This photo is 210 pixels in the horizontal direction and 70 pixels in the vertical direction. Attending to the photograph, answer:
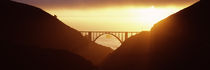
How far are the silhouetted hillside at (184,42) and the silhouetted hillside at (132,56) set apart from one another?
43 cm

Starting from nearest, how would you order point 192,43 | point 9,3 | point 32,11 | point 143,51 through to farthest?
point 192,43
point 143,51
point 9,3
point 32,11

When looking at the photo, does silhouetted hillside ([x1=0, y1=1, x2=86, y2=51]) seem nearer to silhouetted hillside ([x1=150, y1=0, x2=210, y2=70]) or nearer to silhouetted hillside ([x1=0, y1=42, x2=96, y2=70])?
silhouetted hillside ([x1=0, y1=42, x2=96, y2=70])

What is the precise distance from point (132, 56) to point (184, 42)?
2060 millimetres

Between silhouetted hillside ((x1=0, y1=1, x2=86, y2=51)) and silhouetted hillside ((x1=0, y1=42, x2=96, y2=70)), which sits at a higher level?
silhouetted hillside ((x1=0, y1=1, x2=86, y2=51))

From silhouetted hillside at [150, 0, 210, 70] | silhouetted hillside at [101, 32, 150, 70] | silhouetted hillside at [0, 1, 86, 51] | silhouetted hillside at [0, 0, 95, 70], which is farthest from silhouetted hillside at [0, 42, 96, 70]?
silhouetted hillside at [150, 0, 210, 70]

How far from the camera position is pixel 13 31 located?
7555 millimetres

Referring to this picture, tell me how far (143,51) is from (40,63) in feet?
9.77

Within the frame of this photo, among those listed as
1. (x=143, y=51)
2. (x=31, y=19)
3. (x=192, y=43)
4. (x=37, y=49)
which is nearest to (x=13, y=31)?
(x=31, y=19)

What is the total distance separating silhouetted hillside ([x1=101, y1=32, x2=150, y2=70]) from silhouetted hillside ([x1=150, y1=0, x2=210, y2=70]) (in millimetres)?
432

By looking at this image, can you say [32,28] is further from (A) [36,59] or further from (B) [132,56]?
(B) [132,56]

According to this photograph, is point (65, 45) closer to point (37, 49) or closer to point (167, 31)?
point (37, 49)

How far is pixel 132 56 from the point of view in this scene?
7160mm

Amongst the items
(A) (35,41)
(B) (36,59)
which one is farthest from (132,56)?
(A) (35,41)

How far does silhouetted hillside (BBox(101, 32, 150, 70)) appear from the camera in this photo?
22.2 ft
